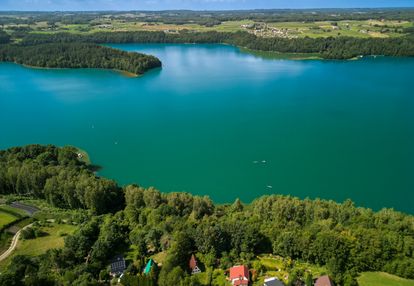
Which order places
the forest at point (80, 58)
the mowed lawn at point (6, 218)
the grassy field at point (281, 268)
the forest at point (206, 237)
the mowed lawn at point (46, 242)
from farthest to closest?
the forest at point (80, 58), the mowed lawn at point (6, 218), the mowed lawn at point (46, 242), the grassy field at point (281, 268), the forest at point (206, 237)

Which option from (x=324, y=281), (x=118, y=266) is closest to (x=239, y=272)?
(x=324, y=281)

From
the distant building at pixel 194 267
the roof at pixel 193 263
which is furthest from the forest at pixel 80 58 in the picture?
the distant building at pixel 194 267

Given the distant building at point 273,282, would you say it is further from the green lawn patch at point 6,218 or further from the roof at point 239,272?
the green lawn patch at point 6,218

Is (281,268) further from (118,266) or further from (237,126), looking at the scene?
(237,126)

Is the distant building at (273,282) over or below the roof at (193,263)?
over

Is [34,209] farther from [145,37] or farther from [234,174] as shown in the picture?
[145,37]

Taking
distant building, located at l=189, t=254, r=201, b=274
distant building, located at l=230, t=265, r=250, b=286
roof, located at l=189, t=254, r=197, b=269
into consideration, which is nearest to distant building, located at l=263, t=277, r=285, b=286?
distant building, located at l=230, t=265, r=250, b=286

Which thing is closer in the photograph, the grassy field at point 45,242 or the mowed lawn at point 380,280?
the mowed lawn at point 380,280
